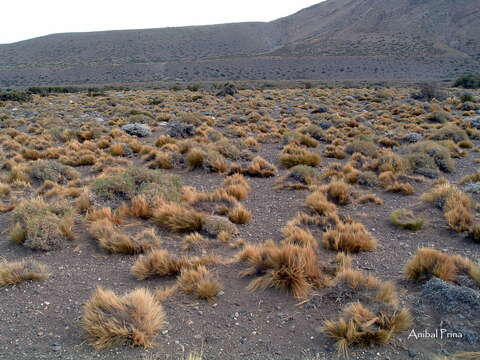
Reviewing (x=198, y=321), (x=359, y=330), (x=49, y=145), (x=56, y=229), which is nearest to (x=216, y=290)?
(x=198, y=321)

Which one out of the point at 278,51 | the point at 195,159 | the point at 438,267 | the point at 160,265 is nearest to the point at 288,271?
the point at 160,265

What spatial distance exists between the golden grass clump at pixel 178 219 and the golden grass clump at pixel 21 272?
2.10 meters

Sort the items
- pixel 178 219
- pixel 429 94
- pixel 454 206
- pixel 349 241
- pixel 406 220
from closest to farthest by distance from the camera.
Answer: pixel 349 241 → pixel 178 219 → pixel 406 220 → pixel 454 206 → pixel 429 94

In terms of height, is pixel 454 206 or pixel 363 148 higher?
pixel 363 148

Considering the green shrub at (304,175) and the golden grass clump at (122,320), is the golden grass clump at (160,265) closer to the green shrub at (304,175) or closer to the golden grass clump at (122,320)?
the golden grass clump at (122,320)

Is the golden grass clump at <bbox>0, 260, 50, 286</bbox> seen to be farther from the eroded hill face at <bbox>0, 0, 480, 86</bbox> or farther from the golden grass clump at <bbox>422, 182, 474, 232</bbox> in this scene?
the eroded hill face at <bbox>0, 0, 480, 86</bbox>

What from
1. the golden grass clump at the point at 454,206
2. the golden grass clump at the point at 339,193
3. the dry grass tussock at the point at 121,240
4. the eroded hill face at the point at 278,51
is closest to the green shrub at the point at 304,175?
the golden grass clump at the point at 339,193

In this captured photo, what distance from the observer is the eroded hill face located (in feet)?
197

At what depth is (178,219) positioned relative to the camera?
247 inches

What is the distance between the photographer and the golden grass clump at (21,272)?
4539 millimetres

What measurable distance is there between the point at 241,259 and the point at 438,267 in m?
2.65

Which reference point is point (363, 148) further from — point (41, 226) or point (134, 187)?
point (41, 226)

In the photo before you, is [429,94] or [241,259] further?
[429,94]

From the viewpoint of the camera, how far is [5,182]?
355 inches
